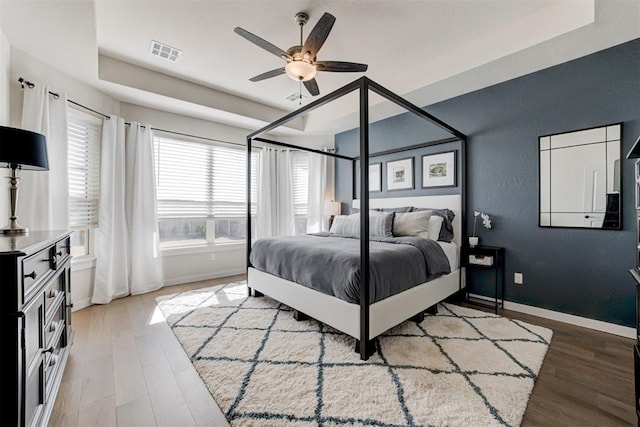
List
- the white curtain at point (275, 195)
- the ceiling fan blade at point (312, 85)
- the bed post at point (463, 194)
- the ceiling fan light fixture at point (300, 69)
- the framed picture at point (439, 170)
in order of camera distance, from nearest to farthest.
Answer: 1. the ceiling fan light fixture at point (300, 69)
2. the ceiling fan blade at point (312, 85)
3. the bed post at point (463, 194)
4. the framed picture at point (439, 170)
5. the white curtain at point (275, 195)


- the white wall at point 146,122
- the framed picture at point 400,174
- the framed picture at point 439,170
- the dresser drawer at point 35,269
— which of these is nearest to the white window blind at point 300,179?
the white wall at point 146,122

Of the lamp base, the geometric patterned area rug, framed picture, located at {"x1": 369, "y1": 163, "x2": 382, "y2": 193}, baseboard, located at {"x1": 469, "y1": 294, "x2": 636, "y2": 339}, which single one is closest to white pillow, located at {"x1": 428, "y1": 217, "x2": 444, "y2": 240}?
the geometric patterned area rug

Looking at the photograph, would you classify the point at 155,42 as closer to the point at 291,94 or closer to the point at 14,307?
the point at 291,94

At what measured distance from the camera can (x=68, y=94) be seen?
9.88ft

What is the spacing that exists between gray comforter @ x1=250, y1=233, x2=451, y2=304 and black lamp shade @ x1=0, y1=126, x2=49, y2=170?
1.99 metres

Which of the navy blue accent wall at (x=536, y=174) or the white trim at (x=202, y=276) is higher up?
the navy blue accent wall at (x=536, y=174)

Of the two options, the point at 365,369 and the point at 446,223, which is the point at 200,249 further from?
the point at 446,223

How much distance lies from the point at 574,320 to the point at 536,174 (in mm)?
1488

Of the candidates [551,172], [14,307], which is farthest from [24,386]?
[551,172]

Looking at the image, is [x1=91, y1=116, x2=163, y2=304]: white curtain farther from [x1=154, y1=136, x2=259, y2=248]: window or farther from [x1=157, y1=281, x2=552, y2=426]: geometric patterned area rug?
[x1=157, y1=281, x2=552, y2=426]: geometric patterned area rug

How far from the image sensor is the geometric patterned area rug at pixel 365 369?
150 cm

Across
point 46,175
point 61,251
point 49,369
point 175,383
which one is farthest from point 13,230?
point 175,383

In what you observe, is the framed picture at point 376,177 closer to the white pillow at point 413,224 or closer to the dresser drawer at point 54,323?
the white pillow at point 413,224

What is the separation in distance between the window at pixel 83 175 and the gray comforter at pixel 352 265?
2220mm
